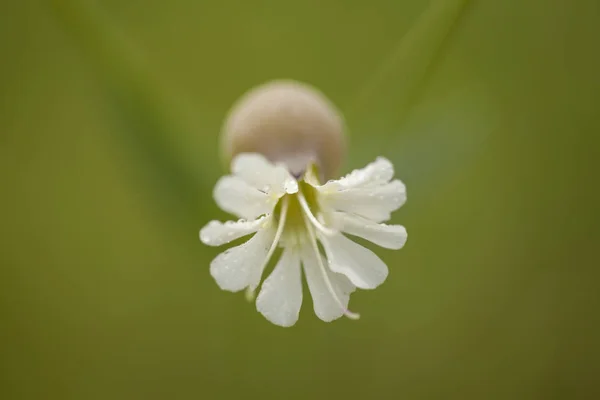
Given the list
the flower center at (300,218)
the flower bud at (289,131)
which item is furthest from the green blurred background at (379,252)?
the flower center at (300,218)

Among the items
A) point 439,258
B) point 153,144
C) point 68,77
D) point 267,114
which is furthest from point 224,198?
point 68,77

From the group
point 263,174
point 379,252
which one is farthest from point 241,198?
point 379,252

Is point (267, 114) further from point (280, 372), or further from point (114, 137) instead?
point (280, 372)

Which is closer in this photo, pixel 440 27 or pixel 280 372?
pixel 440 27

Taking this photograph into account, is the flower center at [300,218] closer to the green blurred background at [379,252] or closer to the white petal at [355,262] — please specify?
the white petal at [355,262]

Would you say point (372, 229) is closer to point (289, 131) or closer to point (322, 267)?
point (322, 267)
